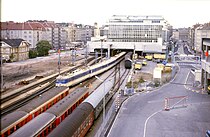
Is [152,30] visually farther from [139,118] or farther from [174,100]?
[139,118]

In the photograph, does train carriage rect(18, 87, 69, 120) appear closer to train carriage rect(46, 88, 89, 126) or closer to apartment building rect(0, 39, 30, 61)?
train carriage rect(46, 88, 89, 126)

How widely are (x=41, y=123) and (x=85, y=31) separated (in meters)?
60.6

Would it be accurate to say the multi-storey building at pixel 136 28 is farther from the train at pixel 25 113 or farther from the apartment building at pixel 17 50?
the train at pixel 25 113

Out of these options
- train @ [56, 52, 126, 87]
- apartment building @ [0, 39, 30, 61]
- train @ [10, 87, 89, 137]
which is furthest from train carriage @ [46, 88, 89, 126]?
apartment building @ [0, 39, 30, 61]

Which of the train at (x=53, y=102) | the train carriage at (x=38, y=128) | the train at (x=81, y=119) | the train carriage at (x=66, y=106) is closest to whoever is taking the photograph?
the train carriage at (x=38, y=128)

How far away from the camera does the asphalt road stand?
7922 mm

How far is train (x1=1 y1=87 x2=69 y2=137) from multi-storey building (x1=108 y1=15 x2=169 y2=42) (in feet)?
89.3

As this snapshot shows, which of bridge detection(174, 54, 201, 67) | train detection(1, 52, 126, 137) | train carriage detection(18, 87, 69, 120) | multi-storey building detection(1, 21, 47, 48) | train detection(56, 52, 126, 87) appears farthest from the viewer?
multi-storey building detection(1, 21, 47, 48)

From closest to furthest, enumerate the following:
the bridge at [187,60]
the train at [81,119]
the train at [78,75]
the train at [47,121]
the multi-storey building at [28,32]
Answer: the train at [47,121] < the train at [81,119] < the train at [78,75] < the bridge at [187,60] < the multi-storey building at [28,32]

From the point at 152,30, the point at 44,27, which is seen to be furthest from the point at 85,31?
the point at 152,30

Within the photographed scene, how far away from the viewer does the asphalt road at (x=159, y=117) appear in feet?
26.0

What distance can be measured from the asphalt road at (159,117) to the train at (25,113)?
233 centimetres

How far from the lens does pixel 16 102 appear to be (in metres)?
10.9

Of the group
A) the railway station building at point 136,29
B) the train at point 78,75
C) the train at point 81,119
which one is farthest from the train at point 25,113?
the railway station building at point 136,29
